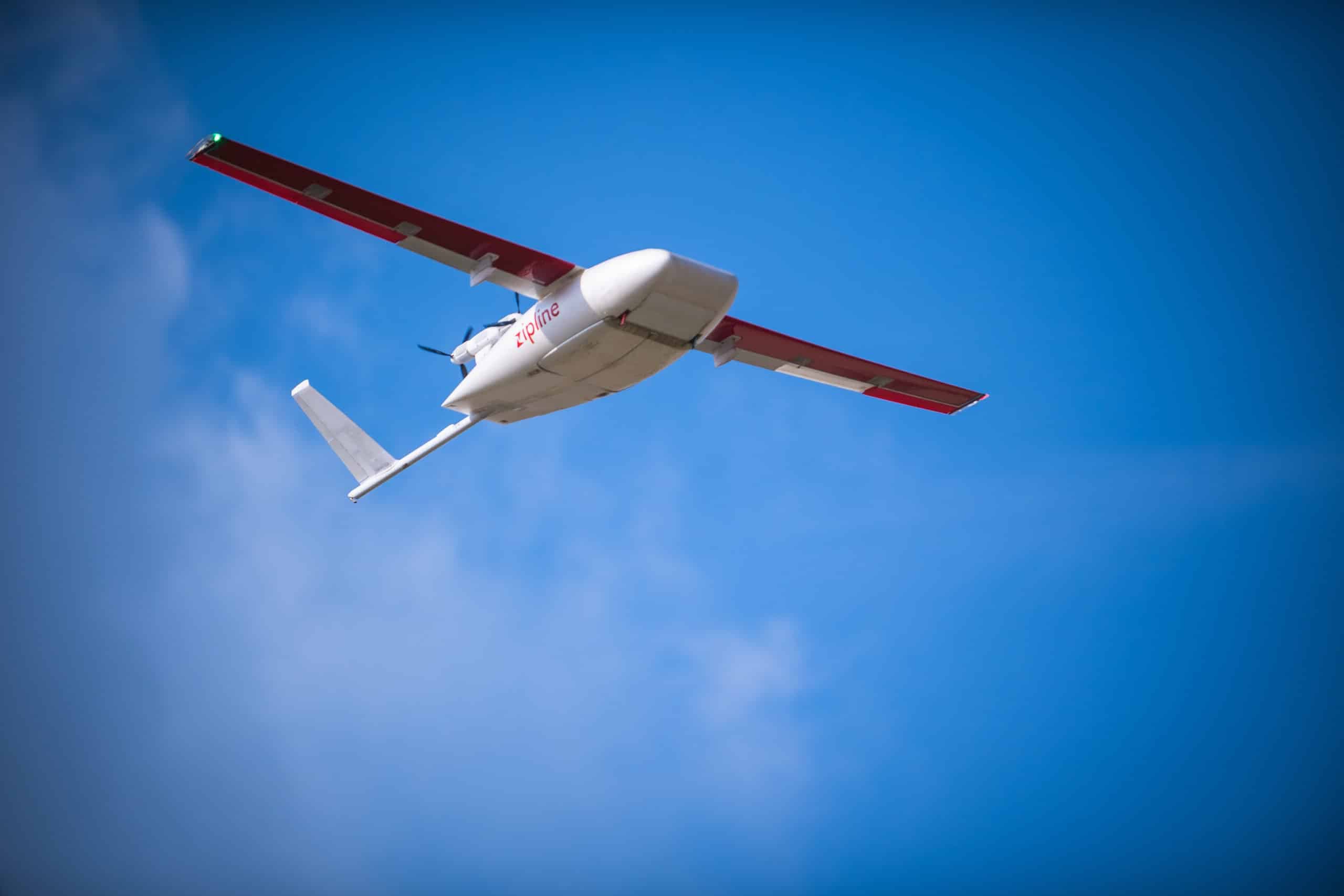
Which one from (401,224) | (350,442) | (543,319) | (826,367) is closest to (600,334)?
(543,319)

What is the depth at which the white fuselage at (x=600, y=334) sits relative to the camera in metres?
16.8

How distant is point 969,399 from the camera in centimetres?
2412

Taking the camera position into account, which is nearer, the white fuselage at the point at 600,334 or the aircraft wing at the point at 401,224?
the white fuselage at the point at 600,334

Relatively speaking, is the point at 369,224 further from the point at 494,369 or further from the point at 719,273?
the point at 719,273

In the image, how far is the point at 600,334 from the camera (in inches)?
701

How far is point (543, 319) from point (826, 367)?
738 centimetres

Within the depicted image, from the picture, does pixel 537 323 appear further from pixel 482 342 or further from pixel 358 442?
pixel 358 442

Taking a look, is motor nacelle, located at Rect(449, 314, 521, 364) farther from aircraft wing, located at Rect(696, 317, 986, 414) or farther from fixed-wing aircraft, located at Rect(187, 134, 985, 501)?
aircraft wing, located at Rect(696, 317, 986, 414)

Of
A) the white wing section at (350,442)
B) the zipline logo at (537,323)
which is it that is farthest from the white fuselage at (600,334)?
the white wing section at (350,442)

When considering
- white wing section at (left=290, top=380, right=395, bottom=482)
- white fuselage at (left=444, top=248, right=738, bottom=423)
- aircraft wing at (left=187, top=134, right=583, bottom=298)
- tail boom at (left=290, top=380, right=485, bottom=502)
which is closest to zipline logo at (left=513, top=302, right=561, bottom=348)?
white fuselage at (left=444, top=248, right=738, bottom=423)

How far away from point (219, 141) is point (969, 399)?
17.3 metres

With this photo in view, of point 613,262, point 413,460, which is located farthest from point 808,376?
point 413,460

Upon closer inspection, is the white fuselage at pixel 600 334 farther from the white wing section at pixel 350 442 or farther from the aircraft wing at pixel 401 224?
the white wing section at pixel 350 442

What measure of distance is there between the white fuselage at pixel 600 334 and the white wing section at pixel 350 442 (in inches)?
100
